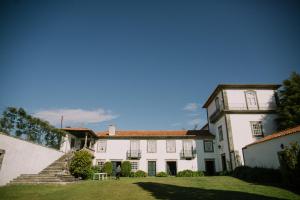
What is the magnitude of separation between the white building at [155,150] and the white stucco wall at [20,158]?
25.2 feet

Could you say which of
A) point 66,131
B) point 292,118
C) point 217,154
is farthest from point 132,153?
point 292,118

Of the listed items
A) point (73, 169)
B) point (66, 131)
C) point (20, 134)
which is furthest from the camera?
point (66, 131)

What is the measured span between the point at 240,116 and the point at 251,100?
8.44 ft

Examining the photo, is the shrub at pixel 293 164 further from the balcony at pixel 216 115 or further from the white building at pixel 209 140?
the balcony at pixel 216 115

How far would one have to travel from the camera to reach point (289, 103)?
70.1 feet

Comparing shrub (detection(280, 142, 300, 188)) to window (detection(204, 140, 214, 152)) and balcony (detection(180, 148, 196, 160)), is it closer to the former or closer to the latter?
window (detection(204, 140, 214, 152))

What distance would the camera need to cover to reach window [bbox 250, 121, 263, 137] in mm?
21250

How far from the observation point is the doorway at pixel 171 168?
1017 inches

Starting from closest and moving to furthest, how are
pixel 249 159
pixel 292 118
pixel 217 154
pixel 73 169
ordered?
1. pixel 73 169
2. pixel 249 159
3. pixel 292 118
4. pixel 217 154

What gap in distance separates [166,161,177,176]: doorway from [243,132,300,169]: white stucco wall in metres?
9.53

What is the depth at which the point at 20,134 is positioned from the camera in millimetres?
15312

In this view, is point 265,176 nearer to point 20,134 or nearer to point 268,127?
point 268,127

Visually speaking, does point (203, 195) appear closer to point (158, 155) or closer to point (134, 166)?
point (158, 155)

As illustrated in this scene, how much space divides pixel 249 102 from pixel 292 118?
424 cm
